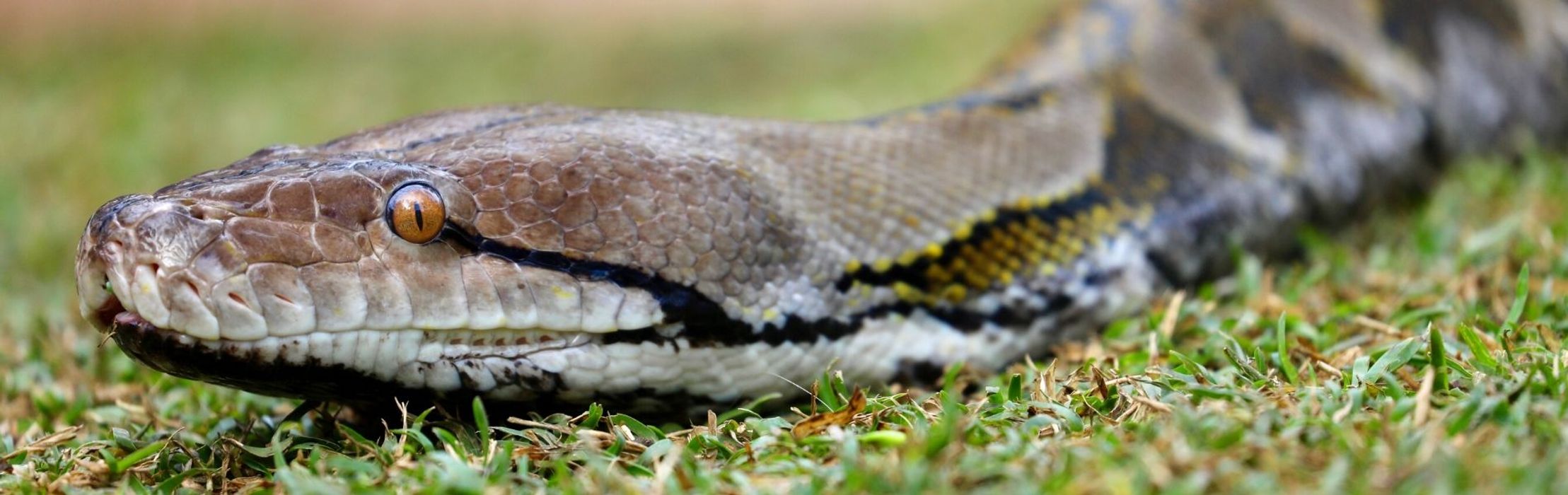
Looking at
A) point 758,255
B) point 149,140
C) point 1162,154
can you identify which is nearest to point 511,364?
point 758,255

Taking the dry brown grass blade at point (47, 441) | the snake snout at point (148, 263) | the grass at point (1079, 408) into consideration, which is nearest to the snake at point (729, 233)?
the snake snout at point (148, 263)

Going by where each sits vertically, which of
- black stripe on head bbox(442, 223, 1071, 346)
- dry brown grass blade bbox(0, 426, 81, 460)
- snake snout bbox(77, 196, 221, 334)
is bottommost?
dry brown grass blade bbox(0, 426, 81, 460)

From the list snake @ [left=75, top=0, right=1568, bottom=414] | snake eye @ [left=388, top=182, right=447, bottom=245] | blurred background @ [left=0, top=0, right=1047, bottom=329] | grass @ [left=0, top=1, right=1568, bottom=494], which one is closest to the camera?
grass @ [left=0, top=1, right=1568, bottom=494]

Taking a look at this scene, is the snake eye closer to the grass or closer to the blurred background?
the grass

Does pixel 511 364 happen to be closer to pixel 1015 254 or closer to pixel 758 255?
pixel 758 255

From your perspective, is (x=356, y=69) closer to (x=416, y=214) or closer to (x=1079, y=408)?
(x=416, y=214)

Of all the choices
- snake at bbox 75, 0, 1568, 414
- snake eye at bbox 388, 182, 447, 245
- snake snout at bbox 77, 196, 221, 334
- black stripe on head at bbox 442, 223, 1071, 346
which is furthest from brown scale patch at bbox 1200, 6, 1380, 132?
snake snout at bbox 77, 196, 221, 334

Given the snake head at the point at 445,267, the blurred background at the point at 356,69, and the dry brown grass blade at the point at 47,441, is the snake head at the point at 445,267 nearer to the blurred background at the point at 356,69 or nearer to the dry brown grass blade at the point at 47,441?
the dry brown grass blade at the point at 47,441

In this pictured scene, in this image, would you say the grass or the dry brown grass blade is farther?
the dry brown grass blade
